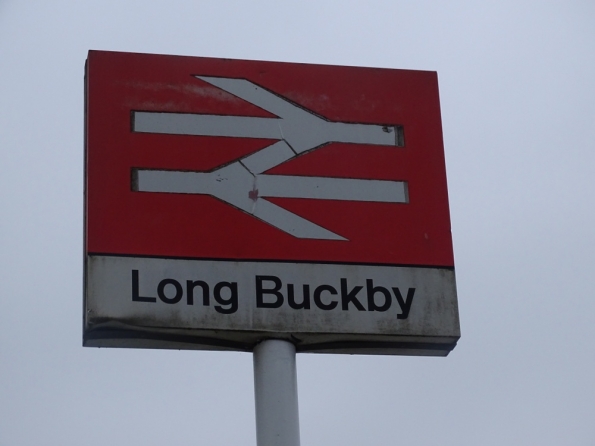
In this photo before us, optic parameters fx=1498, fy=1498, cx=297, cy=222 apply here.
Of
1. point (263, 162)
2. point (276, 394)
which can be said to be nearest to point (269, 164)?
point (263, 162)

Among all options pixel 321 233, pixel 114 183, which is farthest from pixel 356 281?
pixel 114 183

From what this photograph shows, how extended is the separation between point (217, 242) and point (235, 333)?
681 millimetres

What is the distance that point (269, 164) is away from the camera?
36.0 feet

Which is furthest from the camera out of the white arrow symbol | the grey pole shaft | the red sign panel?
the white arrow symbol

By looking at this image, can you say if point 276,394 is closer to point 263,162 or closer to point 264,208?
point 264,208

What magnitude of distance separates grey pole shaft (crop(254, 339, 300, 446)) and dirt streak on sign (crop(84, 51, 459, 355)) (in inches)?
4.8

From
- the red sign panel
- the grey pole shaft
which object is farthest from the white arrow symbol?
the grey pole shaft

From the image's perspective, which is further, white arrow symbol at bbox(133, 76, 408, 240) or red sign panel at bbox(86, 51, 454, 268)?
white arrow symbol at bbox(133, 76, 408, 240)

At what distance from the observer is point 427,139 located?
11.3 meters

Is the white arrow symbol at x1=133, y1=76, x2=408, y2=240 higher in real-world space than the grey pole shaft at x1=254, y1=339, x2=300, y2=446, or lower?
higher

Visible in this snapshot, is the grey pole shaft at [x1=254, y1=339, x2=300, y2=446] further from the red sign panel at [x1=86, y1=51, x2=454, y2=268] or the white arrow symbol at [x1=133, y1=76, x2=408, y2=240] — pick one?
the white arrow symbol at [x1=133, y1=76, x2=408, y2=240]

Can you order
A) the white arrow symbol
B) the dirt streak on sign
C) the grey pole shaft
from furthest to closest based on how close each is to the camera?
1. the white arrow symbol
2. the dirt streak on sign
3. the grey pole shaft

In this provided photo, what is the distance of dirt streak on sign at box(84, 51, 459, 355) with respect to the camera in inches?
406

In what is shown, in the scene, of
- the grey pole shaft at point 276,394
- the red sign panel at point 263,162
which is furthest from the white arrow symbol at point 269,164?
the grey pole shaft at point 276,394
